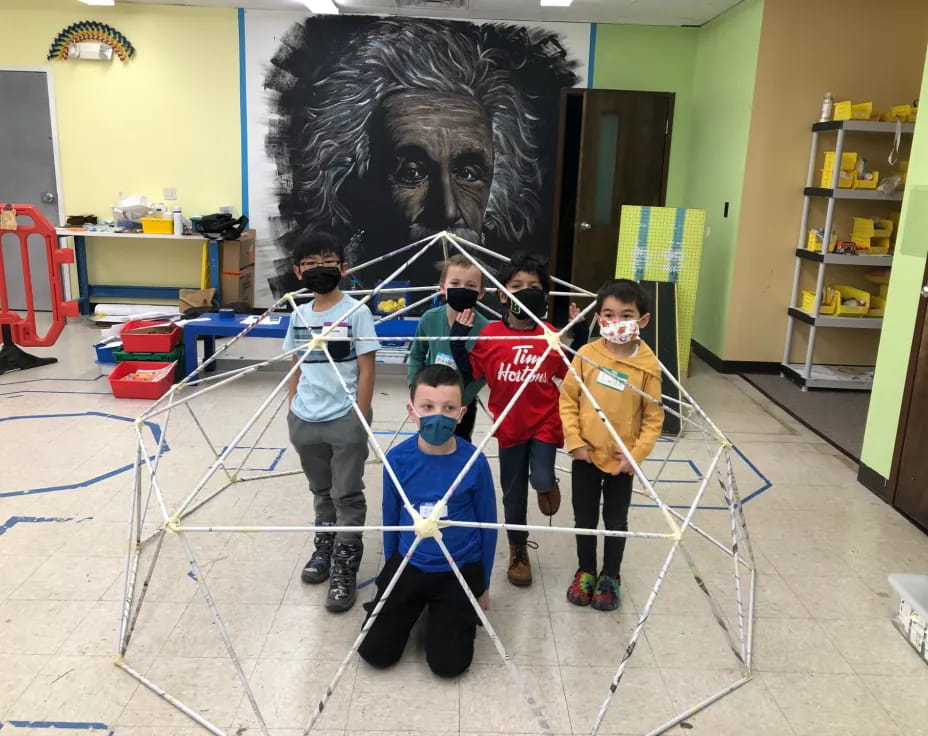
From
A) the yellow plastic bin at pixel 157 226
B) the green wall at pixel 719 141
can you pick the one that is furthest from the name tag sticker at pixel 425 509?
the yellow plastic bin at pixel 157 226

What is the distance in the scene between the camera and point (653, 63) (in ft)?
22.9

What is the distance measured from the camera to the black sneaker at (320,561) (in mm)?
2807

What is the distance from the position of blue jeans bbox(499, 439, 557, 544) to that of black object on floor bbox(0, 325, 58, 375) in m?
4.27

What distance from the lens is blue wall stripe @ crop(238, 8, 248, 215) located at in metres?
6.91

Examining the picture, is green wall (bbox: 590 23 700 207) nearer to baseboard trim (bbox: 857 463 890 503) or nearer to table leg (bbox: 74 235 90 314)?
baseboard trim (bbox: 857 463 890 503)

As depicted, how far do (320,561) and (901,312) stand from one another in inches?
115

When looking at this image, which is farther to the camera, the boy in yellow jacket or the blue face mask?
the boy in yellow jacket

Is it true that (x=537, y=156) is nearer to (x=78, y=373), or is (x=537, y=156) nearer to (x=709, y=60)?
(x=709, y=60)

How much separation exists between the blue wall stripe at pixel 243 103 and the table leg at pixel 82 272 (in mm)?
1498

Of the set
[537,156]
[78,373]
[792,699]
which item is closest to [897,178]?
[537,156]

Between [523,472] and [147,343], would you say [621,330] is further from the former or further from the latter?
[147,343]

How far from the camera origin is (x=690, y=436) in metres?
4.60

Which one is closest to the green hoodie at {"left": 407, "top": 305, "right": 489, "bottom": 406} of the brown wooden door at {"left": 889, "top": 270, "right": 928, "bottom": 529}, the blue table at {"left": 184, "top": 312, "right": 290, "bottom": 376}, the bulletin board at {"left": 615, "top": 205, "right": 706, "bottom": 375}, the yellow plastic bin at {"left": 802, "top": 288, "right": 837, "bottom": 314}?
the brown wooden door at {"left": 889, "top": 270, "right": 928, "bottom": 529}

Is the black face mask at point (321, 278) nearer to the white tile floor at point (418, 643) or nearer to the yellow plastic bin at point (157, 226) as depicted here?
the white tile floor at point (418, 643)
